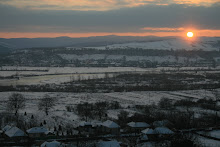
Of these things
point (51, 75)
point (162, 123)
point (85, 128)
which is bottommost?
point (51, 75)

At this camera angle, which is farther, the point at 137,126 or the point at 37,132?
the point at 137,126

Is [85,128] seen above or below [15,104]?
below

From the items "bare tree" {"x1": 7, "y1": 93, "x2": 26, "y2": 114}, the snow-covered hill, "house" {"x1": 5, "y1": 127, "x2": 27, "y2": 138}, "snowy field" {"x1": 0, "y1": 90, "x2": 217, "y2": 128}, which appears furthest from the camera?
the snow-covered hill

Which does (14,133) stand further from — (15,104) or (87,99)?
(87,99)

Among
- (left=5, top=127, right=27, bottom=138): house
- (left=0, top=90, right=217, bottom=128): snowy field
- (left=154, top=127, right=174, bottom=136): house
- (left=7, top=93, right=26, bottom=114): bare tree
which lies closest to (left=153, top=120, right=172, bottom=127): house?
(left=154, top=127, right=174, bottom=136): house

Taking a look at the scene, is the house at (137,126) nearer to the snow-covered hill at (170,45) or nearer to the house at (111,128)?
the house at (111,128)

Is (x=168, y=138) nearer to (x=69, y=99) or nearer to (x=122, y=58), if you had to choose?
(x=69, y=99)

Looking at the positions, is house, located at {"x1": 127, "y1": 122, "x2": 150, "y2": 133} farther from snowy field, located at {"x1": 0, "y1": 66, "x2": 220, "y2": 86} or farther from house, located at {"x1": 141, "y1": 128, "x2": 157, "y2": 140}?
snowy field, located at {"x1": 0, "y1": 66, "x2": 220, "y2": 86}

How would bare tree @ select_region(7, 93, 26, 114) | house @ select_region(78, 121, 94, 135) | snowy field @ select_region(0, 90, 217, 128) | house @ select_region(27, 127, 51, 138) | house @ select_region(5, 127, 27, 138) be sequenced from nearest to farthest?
house @ select_region(5, 127, 27, 138) < house @ select_region(27, 127, 51, 138) < house @ select_region(78, 121, 94, 135) < snowy field @ select_region(0, 90, 217, 128) < bare tree @ select_region(7, 93, 26, 114)

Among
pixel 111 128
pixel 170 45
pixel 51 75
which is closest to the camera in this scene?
pixel 111 128

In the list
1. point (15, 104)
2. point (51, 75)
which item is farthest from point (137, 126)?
point (51, 75)
